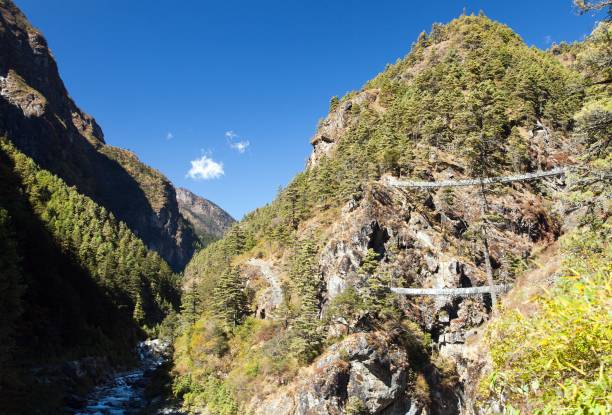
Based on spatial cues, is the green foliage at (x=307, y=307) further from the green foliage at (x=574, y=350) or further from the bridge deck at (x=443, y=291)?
the green foliage at (x=574, y=350)

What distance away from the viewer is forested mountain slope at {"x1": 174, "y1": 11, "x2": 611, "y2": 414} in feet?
104

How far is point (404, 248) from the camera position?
145ft

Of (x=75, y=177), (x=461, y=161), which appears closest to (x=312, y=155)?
(x=461, y=161)

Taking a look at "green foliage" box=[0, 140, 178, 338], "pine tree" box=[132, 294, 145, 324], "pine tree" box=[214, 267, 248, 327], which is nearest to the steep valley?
"pine tree" box=[214, 267, 248, 327]

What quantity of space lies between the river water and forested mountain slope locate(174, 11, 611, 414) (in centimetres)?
510

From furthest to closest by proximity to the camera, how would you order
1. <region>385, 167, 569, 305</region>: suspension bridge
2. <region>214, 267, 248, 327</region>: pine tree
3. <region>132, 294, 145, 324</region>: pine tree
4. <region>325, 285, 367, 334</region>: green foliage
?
<region>132, 294, 145, 324</region>: pine tree, <region>214, 267, 248, 327</region>: pine tree, <region>325, 285, 367, 334</region>: green foliage, <region>385, 167, 569, 305</region>: suspension bridge

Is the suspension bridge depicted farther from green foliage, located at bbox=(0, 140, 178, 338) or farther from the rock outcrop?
green foliage, located at bbox=(0, 140, 178, 338)

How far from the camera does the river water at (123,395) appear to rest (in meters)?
39.6

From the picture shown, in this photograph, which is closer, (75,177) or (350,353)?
(350,353)

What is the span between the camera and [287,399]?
106 ft

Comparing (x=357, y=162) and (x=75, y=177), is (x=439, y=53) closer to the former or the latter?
(x=357, y=162)

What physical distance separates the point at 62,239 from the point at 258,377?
56912 mm

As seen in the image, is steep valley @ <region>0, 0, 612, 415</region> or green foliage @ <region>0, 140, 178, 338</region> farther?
green foliage @ <region>0, 140, 178, 338</region>

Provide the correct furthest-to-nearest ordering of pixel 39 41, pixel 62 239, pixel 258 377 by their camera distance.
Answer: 1. pixel 39 41
2. pixel 62 239
3. pixel 258 377
